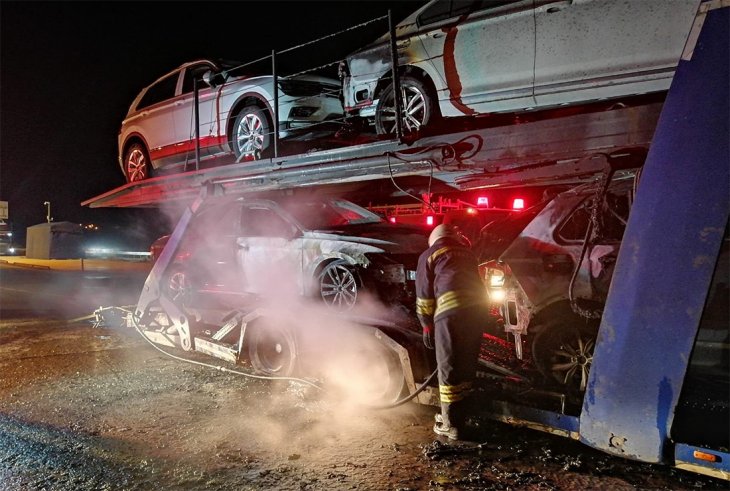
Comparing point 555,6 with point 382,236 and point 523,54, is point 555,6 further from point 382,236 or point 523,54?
point 382,236

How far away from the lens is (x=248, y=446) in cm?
382

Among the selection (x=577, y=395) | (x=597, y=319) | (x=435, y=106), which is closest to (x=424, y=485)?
(x=577, y=395)

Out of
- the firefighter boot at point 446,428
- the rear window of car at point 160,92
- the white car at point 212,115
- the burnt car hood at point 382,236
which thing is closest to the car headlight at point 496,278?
the burnt car hood at point 382,236

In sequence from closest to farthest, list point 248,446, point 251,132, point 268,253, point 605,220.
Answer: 1. point 248,446
2. point 605,220
3. point 268,253
4. point 251,132

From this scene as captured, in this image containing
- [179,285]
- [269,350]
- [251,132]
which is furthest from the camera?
[179,285]

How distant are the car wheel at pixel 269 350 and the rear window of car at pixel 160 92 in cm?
494

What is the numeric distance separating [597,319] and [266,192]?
12.8ft

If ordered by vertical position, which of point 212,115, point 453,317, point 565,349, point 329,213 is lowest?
point 565,349

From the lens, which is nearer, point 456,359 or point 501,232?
point 456,359

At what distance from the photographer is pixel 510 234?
5.14 m

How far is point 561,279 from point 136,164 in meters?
7.60

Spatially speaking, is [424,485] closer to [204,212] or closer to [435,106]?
[435,106]

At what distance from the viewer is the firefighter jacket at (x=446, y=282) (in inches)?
147

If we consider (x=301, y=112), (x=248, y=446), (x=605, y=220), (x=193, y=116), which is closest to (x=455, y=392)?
(x=248, y=446)
